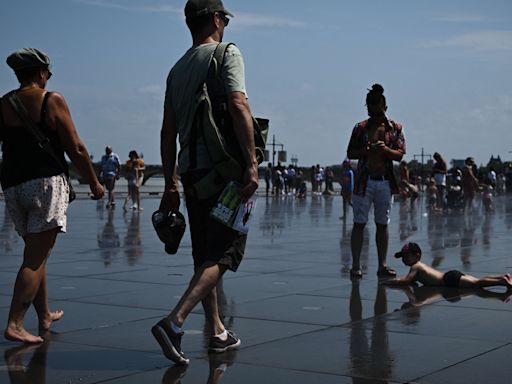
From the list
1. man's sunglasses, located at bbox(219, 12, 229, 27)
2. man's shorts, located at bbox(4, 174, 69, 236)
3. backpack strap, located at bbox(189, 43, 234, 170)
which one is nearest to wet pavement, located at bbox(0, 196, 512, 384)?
man's shorts, located at bbox(4, 174, 69, 236)

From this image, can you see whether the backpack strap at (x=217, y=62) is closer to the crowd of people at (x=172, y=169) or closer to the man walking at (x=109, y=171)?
the crowd of people at (x=172, y=169)

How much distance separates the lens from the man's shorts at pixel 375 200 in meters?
9.68

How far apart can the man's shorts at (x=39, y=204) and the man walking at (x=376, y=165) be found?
157 inches

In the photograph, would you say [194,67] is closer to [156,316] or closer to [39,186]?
[39,186]

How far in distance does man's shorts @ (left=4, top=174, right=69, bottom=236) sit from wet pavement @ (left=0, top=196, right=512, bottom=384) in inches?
28.3

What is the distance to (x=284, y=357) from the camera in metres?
5.65

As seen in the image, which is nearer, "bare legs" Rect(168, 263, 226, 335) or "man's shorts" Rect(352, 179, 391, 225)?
"bare legs" Rect(168, 263, 226, 335)

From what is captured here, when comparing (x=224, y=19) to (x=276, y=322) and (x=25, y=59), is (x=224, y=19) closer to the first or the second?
(x=25, y=59)

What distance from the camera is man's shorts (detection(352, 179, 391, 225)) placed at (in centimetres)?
968

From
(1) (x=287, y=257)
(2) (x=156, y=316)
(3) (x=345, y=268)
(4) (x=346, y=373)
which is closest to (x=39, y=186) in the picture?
(2) (x=156, y=316)

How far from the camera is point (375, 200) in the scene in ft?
32.0

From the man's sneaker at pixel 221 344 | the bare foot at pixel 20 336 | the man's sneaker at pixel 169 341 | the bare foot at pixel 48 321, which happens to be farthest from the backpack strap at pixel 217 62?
the bare foot at pixel 48 321

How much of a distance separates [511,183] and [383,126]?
52.3 m

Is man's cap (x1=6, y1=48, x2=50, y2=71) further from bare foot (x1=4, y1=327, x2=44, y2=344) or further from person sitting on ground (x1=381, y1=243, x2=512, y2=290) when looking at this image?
person sitting on ground (x1=381, y1=243, x2=512, y2=290)
